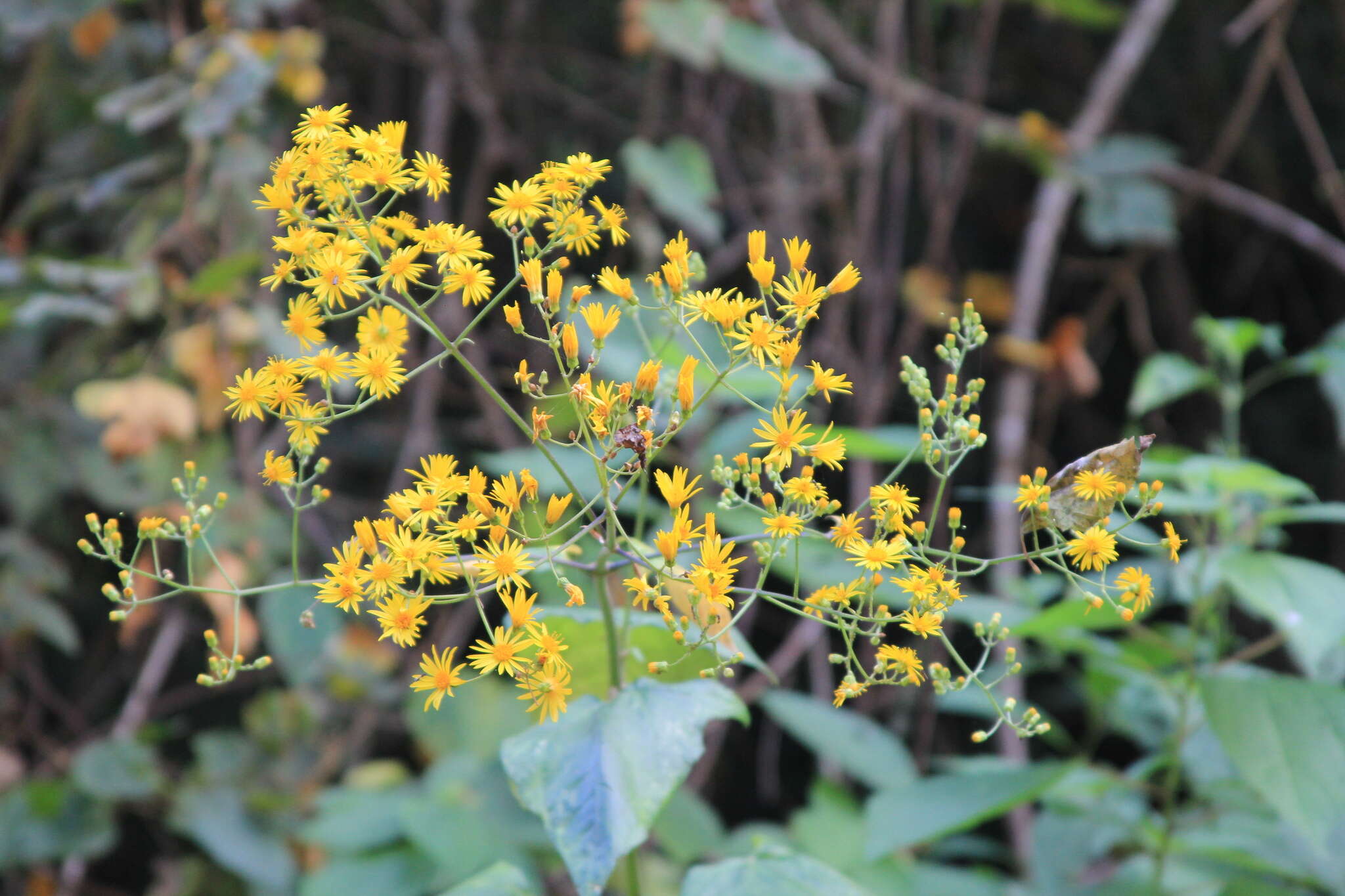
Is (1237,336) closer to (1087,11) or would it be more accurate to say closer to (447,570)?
(447,570)

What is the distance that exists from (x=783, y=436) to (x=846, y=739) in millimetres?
1086

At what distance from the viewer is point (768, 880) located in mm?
927

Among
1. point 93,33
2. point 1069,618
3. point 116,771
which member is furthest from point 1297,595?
point 93,33

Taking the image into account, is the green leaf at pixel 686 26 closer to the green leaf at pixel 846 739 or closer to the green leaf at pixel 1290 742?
the green leaf at pixel 846 739

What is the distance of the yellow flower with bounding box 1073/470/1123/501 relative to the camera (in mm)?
764

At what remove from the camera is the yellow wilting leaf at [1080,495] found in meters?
0.77

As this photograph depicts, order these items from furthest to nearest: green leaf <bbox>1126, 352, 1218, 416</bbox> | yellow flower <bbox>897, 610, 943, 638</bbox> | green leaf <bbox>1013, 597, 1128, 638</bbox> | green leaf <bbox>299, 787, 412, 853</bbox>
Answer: green leaf <bbox>299, 787, 412, 853</bbox>, green leaf <bbox>1126, 352, 1218, 416</bbox>, green leaf <bbox>1013, 597, 1128, 638</bbox>, yellow flower <bbox>897, 610, 943, 638</bbox>

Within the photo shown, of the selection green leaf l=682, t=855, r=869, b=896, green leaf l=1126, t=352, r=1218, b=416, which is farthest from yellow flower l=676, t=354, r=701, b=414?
green leaf l=1126, t=352, r=1218, b=416

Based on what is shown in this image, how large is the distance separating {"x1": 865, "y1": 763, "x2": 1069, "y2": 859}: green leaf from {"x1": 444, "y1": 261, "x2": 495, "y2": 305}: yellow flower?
823 millimetres

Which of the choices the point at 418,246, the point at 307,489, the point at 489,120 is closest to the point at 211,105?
the point at 489,120

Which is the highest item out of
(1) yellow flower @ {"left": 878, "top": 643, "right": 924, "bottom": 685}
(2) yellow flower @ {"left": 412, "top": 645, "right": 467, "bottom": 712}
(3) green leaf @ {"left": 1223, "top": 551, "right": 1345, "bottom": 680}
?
(1) yellow flower @ {"left": 878, "top": 643, "right": 924, "bottom": 685}

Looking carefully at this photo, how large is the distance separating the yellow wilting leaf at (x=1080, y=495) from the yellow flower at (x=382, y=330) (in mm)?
499

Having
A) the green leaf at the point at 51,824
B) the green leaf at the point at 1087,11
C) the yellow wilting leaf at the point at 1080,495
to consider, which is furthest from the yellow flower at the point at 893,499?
the green leaf at the point at 1087,11

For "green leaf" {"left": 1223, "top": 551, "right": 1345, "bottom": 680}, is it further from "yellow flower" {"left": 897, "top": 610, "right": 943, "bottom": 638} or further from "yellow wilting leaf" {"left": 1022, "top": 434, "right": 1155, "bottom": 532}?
"yellow flower" {"left": 897, "top": 610, "right": 943, "bottom": 638}
